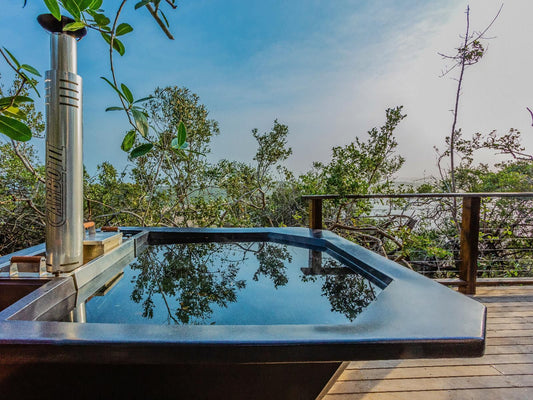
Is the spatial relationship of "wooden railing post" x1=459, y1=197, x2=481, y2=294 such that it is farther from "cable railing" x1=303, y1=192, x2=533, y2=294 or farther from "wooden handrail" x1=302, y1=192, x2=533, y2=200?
"cable railing" x1=303, y1=192, x2=533, y2=294

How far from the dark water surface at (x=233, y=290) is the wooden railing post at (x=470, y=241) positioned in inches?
84.6

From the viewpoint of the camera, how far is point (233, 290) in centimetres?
95

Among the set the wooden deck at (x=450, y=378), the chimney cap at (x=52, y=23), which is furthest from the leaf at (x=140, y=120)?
the wooden deck at (x=450, y=378)

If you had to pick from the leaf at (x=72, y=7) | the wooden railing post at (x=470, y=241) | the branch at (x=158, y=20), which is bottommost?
the wooden railing post at (x=470, y=241)

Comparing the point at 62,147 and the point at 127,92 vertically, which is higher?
the point at 127,92

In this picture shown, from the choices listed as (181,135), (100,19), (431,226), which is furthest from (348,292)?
(431,226)

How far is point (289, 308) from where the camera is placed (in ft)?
2.58

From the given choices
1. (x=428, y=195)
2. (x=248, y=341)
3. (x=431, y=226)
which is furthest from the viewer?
(x=431, y=226)

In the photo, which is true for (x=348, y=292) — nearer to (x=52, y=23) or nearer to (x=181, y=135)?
(x=181, y=135)

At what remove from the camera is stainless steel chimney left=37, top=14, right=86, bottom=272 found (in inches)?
30.6

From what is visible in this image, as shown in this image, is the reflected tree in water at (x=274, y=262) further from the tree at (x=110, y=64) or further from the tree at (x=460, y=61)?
the tree at (x=460, y=61)

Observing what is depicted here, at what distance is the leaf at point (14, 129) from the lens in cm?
62

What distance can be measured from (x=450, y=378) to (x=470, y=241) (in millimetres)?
1676

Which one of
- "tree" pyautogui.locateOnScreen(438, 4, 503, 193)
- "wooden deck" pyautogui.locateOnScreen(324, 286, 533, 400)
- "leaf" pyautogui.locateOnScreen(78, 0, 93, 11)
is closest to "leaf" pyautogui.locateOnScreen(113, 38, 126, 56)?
"leaf" pyautogui.locateOnScreen(78, 0, 93, 11)
